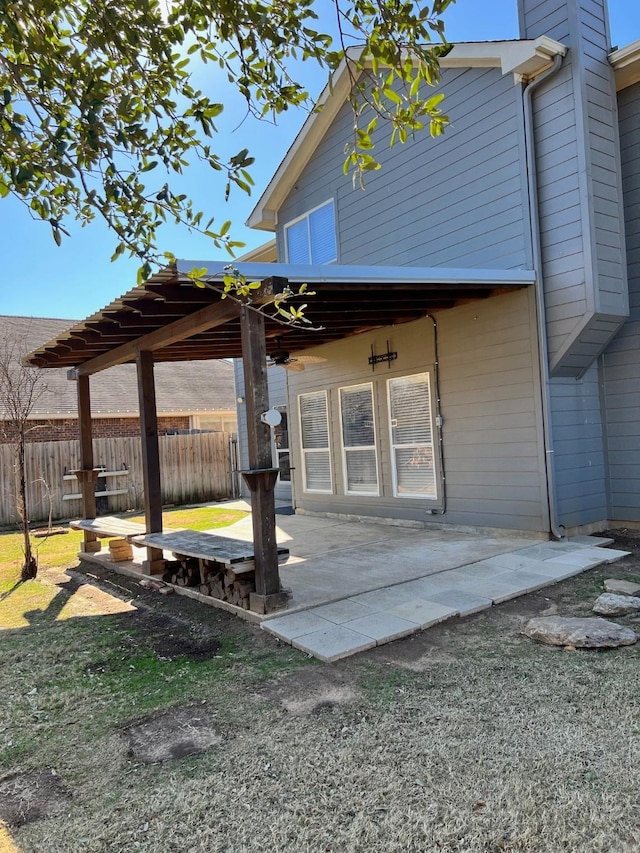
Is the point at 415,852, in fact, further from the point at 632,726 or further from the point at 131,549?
the point at 131,549

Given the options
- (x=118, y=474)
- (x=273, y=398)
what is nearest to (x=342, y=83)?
(x=273, y=398)

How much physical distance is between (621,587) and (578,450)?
7.48 ft

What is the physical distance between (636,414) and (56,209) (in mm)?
6043

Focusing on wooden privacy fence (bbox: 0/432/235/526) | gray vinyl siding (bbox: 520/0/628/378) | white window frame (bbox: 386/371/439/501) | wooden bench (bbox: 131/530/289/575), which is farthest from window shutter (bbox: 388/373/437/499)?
wooden privacy fence (bbox: 0/432/235/526)

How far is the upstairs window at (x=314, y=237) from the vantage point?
9.09 metres

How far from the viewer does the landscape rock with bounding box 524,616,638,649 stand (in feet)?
11.1

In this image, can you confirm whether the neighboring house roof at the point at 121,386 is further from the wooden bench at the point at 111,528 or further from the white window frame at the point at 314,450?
the wooden bench at the point at 111,528

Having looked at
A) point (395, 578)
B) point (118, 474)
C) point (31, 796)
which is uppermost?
point (118, 474)

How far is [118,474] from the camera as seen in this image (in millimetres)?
12578

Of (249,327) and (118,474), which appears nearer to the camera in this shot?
(249,327)

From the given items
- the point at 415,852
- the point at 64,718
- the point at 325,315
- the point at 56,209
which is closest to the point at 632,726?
the point at 415,852

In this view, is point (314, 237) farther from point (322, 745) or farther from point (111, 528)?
point (322, 745)

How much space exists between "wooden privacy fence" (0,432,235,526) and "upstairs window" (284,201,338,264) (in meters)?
4.88

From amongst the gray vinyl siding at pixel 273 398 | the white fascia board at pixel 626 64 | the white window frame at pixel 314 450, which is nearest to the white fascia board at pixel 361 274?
the white fascia board at pixel 626 64
